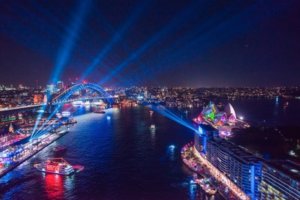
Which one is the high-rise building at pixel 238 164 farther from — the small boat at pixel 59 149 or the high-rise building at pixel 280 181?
the small boat at pixel 59 149

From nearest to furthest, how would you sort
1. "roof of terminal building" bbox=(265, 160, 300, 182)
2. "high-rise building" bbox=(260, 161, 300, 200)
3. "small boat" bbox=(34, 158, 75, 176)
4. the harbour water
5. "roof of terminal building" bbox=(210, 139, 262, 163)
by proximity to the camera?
"high-rise building" bbox=(260, 161, 300, 200)
"roof of terminal building" bbox=(265, 160, 300, 182)
"roof of terminal building" bbox=(210, 139, 262, 163)
the harbour water
"small boat" bbox=(34, 158, 75, 176)

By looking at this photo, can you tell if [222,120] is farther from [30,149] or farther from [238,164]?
[30,149]

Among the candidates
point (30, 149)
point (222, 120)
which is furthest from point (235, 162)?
point (222, 120)

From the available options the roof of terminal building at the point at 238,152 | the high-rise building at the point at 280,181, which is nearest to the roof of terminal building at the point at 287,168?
the high-rise building at the point at 280,181

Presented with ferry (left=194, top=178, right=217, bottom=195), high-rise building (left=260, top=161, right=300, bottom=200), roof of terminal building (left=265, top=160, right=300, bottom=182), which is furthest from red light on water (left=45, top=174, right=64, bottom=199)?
roof of terminal building (left=265, top=160, right=300, bottom=182)

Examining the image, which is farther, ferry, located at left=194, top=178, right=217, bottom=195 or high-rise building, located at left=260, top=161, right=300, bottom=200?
ferry, located at left=194, top=178, right=217, bottom=195

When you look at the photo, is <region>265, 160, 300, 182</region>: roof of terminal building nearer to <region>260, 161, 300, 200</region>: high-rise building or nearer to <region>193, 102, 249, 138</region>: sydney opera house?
<region>260, 161, 300, 200</region>: high-rise building

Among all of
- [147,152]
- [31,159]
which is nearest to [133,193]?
[147,152]

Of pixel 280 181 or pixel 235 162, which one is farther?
pixel 235 162

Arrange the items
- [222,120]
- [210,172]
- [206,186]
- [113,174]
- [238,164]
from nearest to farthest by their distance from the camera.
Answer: [238,164] < [206,186] < [210,172] < [113,174] < [222,120]
